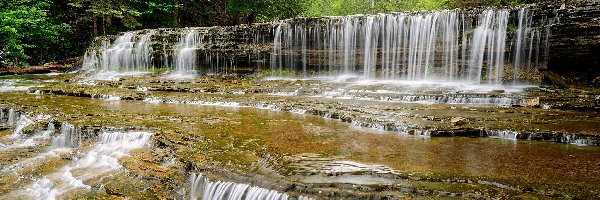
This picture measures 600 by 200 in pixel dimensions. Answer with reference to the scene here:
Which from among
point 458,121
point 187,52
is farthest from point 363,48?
point 458,121

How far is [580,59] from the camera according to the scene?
13562mm

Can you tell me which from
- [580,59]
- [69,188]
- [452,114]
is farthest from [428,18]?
[69,188]

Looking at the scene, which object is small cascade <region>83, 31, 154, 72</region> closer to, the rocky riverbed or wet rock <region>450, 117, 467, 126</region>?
the rocky riverbed

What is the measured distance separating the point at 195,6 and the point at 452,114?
88.3 feet

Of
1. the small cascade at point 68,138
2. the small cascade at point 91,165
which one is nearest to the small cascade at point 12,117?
the small cascade at point 68,138

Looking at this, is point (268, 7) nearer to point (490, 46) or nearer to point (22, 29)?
point (22, 29)

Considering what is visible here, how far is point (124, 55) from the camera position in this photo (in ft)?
75.2

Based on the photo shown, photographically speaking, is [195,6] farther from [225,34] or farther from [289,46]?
[289,46]

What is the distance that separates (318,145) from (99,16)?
2628cm

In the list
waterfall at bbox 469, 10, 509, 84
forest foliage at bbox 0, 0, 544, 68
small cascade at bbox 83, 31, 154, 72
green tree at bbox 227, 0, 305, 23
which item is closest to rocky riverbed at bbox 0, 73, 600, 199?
waterfall at bbox 469, 10, 509, 84

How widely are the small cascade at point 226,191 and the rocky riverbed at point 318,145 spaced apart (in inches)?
1.6

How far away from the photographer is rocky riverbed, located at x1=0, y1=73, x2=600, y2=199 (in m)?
4.90

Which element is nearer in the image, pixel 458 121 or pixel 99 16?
pixel 458 121

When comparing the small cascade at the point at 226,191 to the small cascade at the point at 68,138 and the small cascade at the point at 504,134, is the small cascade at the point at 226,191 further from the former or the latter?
the small cascade at the point at 504,134
